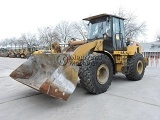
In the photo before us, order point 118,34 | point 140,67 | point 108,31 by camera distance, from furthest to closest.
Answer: point 140,67, point 118,34, point 108,31

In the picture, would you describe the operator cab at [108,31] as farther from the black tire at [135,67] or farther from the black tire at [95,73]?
the black tire at [95,73]

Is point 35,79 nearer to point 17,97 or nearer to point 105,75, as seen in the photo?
point 17,97

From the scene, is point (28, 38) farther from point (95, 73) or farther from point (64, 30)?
point (95, 73)

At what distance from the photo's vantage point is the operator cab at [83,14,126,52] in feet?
22.3

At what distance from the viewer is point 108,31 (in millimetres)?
6828

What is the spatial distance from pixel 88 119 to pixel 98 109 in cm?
61

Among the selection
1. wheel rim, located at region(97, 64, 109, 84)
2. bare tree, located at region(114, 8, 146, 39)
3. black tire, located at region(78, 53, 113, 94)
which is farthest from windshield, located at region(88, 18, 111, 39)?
bare tree, located at region(114, 8, 146, 39)

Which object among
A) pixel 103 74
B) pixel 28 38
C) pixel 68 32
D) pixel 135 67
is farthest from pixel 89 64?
pixel 28 38

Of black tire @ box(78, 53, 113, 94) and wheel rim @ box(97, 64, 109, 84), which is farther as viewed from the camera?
wheel rim @ box(97, 64, 109, 84)

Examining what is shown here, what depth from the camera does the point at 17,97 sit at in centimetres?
558

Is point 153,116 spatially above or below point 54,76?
below

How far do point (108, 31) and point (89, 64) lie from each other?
1970 mm

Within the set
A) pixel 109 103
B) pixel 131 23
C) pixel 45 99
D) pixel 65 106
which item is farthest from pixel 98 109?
pixel 131 23

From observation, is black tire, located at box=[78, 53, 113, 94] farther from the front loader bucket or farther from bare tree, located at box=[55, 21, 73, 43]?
bare tree, located at box=[55, 21, 73, 43]
